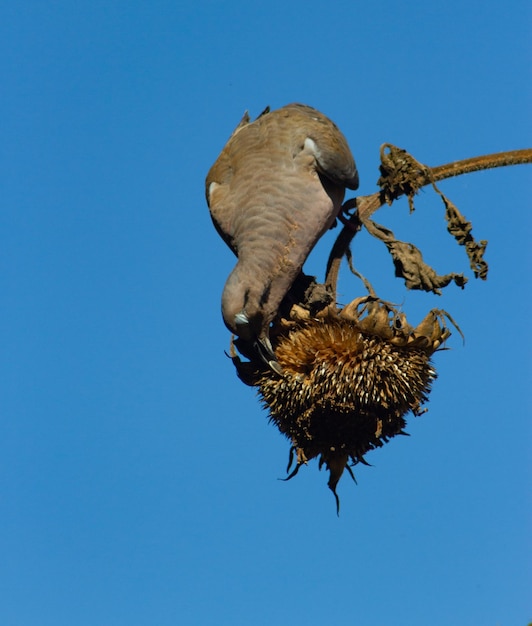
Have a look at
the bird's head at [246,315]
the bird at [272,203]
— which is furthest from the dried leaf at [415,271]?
the bird's head at [246,315]

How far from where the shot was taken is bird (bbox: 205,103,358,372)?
9.71 m

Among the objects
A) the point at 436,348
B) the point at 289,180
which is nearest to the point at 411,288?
the point at 436,348

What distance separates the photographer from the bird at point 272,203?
31.9 feet

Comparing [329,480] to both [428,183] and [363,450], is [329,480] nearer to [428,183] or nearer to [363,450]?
[363,450]

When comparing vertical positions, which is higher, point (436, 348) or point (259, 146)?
point (259, 146)

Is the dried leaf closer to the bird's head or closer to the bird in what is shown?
the bird

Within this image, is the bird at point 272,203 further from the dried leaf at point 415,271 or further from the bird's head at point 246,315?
the dried leaf at point 415,271

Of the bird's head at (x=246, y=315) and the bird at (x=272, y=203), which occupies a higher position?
the bird at (x=272, y=203)

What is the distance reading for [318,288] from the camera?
9.78 metres

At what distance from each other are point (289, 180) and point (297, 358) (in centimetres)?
128

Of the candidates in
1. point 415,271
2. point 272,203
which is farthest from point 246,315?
point 415,271

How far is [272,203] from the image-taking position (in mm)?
9805

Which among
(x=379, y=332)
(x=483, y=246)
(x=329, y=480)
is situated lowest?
(x=329, y=480)

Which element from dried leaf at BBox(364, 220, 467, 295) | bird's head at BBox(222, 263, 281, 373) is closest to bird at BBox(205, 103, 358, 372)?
bird's head at BBox(222, 263, 281, 373)
